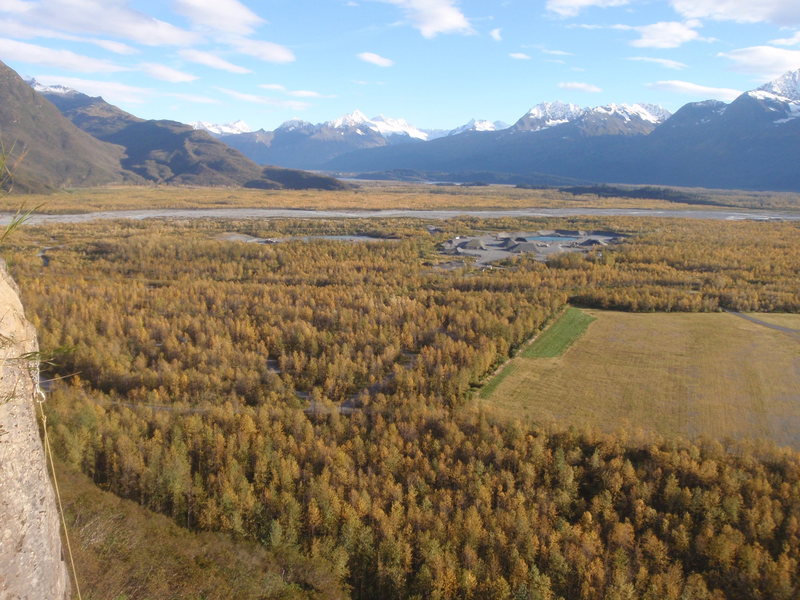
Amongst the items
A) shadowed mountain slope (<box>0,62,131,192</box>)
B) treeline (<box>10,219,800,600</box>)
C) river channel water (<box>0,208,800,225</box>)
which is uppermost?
shadowed mountain slope (<box>0,62,131,192</box>)

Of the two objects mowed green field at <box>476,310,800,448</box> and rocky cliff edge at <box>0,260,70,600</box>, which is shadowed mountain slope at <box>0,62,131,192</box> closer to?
mowed green field at <box>476,310,800,448</box>

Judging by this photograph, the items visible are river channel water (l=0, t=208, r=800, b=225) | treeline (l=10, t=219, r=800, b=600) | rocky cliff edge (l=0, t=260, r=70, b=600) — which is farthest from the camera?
river channel water (l=0, t=208, r=800, b=225)

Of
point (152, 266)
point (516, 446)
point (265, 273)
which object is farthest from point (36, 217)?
point (516, 446)

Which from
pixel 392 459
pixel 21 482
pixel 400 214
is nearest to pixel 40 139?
pixel 400 214

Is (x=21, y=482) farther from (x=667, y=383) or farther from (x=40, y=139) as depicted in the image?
(x=40, y=139)

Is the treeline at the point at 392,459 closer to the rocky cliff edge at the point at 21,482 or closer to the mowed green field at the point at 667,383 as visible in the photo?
the rocky cliff edge at the point at 21,482

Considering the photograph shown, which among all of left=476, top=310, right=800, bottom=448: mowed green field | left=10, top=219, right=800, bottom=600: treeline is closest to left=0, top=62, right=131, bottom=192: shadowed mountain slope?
left=10, top=219, right=800, bottom=600: treeline
